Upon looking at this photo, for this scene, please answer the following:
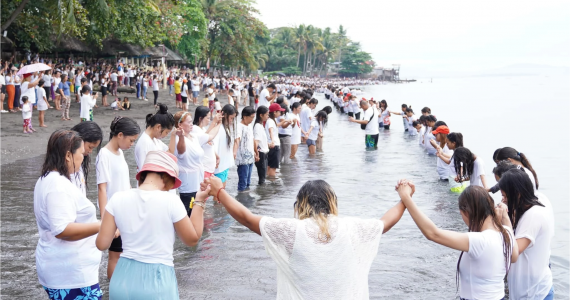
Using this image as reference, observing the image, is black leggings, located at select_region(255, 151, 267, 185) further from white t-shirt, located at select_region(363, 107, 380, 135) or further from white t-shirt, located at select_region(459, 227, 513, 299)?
white t-shirt, located at select_region(459, 227, 513, 299)

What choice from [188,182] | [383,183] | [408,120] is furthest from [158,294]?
[408,120]

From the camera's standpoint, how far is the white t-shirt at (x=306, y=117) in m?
16.2

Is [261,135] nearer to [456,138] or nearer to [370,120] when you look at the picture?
[456,138]

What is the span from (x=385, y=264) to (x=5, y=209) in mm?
5845

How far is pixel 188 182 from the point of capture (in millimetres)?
6832

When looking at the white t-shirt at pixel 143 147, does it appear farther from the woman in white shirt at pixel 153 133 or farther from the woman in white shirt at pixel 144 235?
the woman in white shirt at pixel 144 235

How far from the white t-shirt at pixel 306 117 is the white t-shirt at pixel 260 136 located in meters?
5.53

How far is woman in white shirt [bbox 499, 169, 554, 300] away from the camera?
382 cm

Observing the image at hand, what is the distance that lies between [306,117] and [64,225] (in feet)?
42.9

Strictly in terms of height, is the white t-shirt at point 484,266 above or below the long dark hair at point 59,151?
below

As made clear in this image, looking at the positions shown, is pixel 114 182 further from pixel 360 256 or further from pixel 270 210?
pixel 270 210

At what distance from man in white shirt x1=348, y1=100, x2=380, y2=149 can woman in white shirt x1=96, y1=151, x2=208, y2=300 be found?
12.7m

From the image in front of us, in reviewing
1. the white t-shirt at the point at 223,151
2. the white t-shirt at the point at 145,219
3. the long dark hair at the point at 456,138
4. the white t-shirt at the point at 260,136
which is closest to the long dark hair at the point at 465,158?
the long dark hair at the point at 456,138

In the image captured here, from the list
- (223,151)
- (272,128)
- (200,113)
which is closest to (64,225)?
(200,113)
